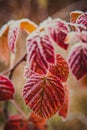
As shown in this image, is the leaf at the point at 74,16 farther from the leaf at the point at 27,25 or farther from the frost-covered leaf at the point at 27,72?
the frost-covered leaf at the point at 27,72

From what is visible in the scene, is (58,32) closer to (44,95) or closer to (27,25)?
(27,25)

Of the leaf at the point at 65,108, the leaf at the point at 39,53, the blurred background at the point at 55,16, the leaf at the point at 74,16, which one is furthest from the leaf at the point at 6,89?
the leaf at the point at 74,16

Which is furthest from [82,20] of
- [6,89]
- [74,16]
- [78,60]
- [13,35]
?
[6,89]

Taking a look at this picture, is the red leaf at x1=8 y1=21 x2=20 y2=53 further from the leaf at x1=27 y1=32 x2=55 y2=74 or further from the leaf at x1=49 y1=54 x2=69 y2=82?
the leaf at x1=49 y1=54 x2=69 y2=82

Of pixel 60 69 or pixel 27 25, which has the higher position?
pixel 27 25

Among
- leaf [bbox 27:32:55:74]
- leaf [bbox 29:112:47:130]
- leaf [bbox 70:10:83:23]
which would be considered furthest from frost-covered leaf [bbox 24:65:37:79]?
leaf [bbox 70:10:83:23]

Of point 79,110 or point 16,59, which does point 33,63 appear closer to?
point 16,59

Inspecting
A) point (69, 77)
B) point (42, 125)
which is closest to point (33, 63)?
point (69, 77)
